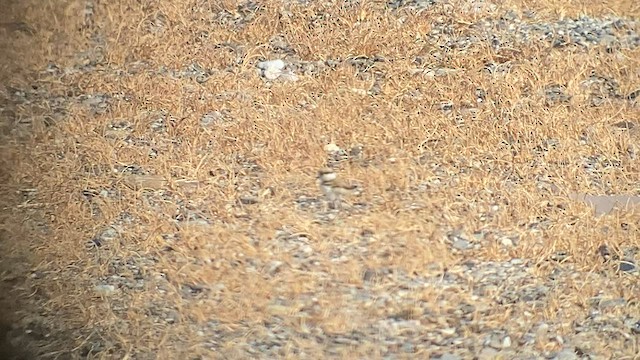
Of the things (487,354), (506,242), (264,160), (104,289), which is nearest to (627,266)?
(506,242)

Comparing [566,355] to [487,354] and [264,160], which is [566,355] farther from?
[264,160]

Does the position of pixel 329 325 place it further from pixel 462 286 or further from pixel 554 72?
pixel 554 72

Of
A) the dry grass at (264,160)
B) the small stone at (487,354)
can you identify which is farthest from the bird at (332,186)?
the small stone at (487,354)

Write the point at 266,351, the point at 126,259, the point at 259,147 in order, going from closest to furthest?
the point at 266,351 → the point at 126,259 → the point at 259,147

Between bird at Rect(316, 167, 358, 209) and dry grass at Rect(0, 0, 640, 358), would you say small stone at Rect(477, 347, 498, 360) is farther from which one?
bird at Rect(316, 167, 358, 209)

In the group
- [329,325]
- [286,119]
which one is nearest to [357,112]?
[286,119]
